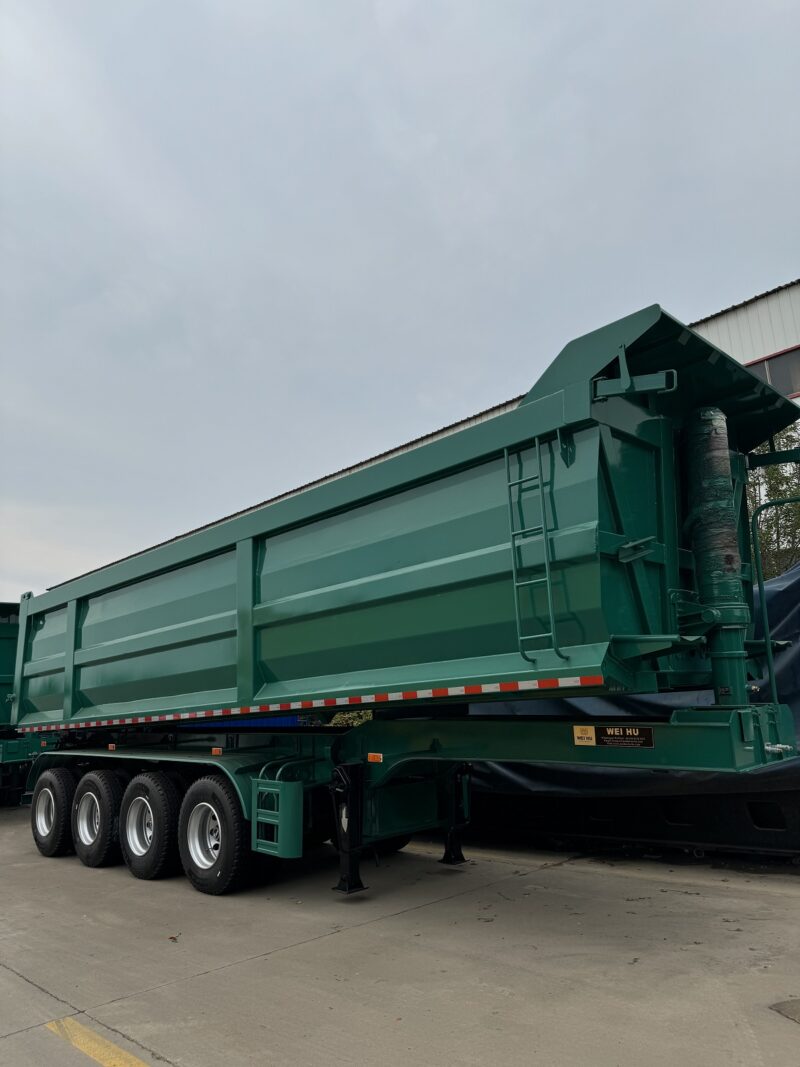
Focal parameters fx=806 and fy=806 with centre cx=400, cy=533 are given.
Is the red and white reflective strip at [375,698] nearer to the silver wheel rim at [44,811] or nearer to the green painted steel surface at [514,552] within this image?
the green painted steel surface at [514,552]

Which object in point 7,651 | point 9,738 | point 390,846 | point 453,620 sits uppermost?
point 7,651

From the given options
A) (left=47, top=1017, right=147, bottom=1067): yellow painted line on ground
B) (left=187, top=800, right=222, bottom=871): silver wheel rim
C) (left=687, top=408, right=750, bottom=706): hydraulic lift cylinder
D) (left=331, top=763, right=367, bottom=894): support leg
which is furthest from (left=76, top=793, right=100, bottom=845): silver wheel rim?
(left=687, top=408, right=750, bottom=706): hydraulic lift cylinder

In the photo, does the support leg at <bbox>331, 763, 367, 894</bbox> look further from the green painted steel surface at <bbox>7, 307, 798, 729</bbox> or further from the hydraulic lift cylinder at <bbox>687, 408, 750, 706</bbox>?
the hydraulic lift cylinder at <bbox>687, 408, 750, 706</bbox>

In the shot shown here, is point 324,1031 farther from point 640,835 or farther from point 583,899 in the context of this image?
point 640,835

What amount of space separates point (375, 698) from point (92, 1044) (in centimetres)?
258

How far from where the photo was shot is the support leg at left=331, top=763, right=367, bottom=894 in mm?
6516

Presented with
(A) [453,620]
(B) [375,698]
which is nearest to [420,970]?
(B) [375,698]

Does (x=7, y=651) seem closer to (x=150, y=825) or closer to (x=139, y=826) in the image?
(x=139, y=826)

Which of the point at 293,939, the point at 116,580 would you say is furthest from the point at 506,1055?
the point at 116,580

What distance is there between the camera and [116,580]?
899 cm

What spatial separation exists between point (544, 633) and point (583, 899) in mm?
2814

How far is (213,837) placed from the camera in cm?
725

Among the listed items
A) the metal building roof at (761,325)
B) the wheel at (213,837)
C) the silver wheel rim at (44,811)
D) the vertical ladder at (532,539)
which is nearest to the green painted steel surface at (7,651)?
the silver wheel rim at (44,811)

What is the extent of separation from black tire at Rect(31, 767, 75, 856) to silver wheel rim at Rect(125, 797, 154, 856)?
4.85ft
